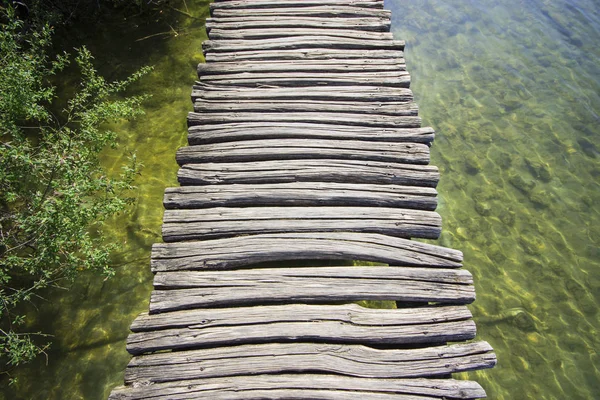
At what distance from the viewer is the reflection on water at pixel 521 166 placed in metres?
5.43

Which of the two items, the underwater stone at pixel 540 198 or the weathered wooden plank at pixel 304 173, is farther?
the underwater stone at pixel 540 198

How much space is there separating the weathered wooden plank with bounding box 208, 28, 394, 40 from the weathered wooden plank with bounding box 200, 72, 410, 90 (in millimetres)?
814

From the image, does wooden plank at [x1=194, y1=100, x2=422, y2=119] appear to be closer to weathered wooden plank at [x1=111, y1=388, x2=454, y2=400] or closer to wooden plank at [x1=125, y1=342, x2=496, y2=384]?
wooden plank at [x1=125, y1=342, x2=496, y2=384]

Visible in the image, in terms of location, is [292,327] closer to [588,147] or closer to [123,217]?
[123,217]

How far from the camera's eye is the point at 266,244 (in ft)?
13.4

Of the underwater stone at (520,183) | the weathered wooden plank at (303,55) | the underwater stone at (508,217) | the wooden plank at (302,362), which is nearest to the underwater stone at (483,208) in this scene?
the underwater stone at (508,217)

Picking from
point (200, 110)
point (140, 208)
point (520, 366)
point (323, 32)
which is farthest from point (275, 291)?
point (323, 32)

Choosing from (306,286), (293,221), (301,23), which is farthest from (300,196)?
(301,23)

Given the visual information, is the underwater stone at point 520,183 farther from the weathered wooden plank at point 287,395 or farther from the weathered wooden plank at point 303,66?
the weathered wooden plank at point 287,395

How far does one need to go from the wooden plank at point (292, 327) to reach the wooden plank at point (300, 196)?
1114mm

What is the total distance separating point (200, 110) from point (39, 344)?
3.05 metres

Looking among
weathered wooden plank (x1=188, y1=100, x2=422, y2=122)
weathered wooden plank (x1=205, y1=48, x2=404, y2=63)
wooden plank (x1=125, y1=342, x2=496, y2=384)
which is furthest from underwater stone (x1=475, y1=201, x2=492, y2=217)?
wooden plank (x1=125, y1=342, x2=496, y2=384)

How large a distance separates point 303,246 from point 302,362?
105 cm

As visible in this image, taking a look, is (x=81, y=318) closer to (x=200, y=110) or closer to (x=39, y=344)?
(x=39, y=344)
